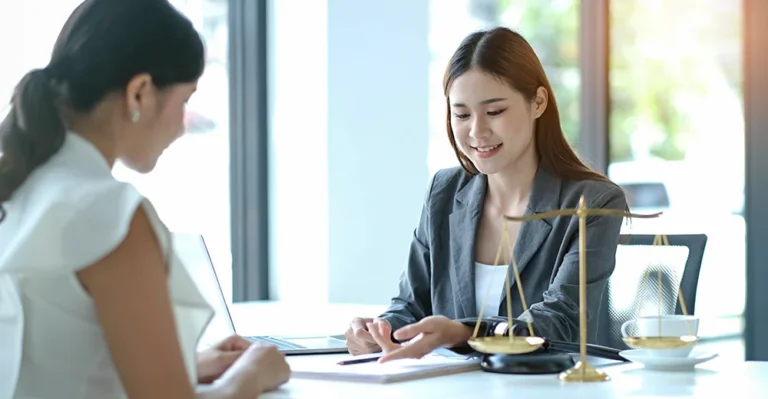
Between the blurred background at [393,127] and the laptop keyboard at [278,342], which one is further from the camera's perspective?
the blurred background at [393,127]

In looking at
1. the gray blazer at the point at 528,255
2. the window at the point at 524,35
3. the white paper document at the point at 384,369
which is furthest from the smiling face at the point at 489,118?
the window at the point at 524,35

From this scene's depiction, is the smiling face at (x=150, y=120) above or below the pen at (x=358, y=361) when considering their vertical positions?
above

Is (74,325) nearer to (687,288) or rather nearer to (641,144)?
(687,288)

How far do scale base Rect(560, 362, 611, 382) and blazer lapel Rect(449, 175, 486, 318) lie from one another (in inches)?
28.9

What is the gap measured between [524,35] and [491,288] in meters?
1.71

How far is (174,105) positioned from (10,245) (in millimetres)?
291

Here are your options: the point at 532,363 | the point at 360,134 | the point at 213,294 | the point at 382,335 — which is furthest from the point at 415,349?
the point at 360,134

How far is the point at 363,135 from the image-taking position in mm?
3986

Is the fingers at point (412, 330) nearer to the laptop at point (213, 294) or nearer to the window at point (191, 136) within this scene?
the laptop at point (213, 294)

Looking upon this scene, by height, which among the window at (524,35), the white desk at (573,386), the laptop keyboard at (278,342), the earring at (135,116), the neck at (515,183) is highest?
the window at (524,35)

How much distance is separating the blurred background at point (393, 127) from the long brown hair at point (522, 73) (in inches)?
43.7

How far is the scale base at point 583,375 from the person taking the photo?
163cm

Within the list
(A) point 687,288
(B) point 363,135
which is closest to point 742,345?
(A) point 687,288

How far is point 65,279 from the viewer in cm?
130
